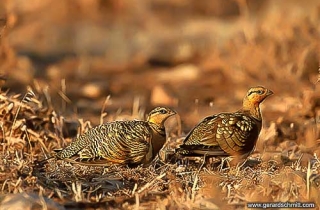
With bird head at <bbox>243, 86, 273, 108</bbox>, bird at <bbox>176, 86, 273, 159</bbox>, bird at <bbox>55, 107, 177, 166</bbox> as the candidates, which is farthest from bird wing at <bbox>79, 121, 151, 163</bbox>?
bird head at <bbox>243, 86, 273, 108</bbox>

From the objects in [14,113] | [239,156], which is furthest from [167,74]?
[239,156]

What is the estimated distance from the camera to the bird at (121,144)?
22.1 feet

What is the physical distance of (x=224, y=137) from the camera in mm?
6957

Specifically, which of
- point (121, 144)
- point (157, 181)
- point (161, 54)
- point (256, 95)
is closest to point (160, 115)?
point (121, 144)

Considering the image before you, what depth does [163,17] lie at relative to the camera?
59.4 feet

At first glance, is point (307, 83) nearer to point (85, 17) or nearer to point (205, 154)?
point (205, 154)

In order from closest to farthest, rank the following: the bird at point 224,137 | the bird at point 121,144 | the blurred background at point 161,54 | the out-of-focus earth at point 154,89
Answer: the out-of-focus earth at point 154,89, the bird at point 121,144, the bird at point 224,137, the blurred background at point 161,54

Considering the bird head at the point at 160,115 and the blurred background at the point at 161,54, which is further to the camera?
the blurred background at the point at 161,54

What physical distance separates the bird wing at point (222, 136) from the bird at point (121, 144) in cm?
26

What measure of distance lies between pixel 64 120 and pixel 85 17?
961 centimetres

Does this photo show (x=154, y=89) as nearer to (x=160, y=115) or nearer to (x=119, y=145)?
(x=160, y=115)

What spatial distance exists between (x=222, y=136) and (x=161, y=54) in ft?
29.2

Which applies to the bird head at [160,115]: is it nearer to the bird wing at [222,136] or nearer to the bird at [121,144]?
the bird at [121,144]

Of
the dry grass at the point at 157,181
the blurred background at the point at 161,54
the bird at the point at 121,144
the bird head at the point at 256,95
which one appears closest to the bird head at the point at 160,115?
the bird at the point at 121,144
